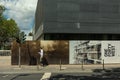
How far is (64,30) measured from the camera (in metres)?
51.3

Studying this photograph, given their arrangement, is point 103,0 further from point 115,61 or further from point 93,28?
point 115,61

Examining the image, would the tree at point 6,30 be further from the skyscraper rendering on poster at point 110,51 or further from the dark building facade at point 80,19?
the skyscraper rendering on poster at point 110,51

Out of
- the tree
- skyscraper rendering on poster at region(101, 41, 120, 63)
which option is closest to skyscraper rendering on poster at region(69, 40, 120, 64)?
skyscraper rendering on poster at region(101, 41, 120, 63)

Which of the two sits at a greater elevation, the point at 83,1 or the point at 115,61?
the point at 83,1

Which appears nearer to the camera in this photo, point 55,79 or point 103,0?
point 55,79

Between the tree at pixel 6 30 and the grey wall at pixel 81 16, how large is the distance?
2965 cm

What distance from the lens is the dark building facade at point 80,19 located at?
5053cm

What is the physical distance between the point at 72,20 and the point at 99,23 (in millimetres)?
4409

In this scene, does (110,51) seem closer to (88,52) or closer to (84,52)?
(88,52)

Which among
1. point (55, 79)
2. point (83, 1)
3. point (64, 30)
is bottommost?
point (55, 79)

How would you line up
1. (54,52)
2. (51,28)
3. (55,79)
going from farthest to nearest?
(51,28), (54,52), (55,79)

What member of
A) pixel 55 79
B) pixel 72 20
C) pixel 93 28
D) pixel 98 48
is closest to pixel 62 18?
pixel 72 20

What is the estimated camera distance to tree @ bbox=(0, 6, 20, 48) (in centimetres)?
8771

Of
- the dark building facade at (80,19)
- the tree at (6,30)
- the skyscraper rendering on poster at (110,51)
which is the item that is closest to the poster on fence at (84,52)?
the skyscraper rendering on poster at (110,51)
